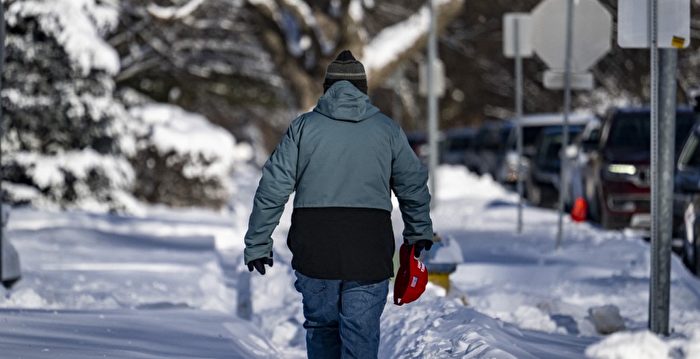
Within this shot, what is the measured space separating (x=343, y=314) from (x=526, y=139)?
24.0 m

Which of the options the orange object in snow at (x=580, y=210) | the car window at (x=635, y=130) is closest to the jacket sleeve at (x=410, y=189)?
the car window at (x=635, y=130)

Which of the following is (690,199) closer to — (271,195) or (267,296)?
(267,296)

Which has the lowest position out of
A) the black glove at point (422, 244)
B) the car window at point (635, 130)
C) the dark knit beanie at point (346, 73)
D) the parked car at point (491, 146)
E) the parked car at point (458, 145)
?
the parked car at point (458, 145)

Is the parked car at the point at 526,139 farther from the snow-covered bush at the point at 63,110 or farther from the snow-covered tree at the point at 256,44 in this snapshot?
the snow-covered bush at the point at 63,110

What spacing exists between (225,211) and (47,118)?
4822 mm

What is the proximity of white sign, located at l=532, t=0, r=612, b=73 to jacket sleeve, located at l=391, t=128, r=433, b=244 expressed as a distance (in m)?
9.69

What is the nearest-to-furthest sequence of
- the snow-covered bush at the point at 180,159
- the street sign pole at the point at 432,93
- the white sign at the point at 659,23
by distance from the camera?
the white sign at the point at 659,23
the street sign pole at the point at 432,93
the snow-covered bush at the point at 180,159

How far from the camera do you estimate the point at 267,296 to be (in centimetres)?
1216

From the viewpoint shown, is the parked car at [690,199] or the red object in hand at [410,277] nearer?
the red object in hand at [410,277]

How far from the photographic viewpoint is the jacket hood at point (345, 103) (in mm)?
6375

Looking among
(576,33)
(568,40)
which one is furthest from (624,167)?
(568,40)

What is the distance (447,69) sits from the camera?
163ft

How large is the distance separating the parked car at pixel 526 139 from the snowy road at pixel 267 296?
5201 mm

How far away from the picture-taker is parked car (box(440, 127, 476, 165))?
1623 inches
